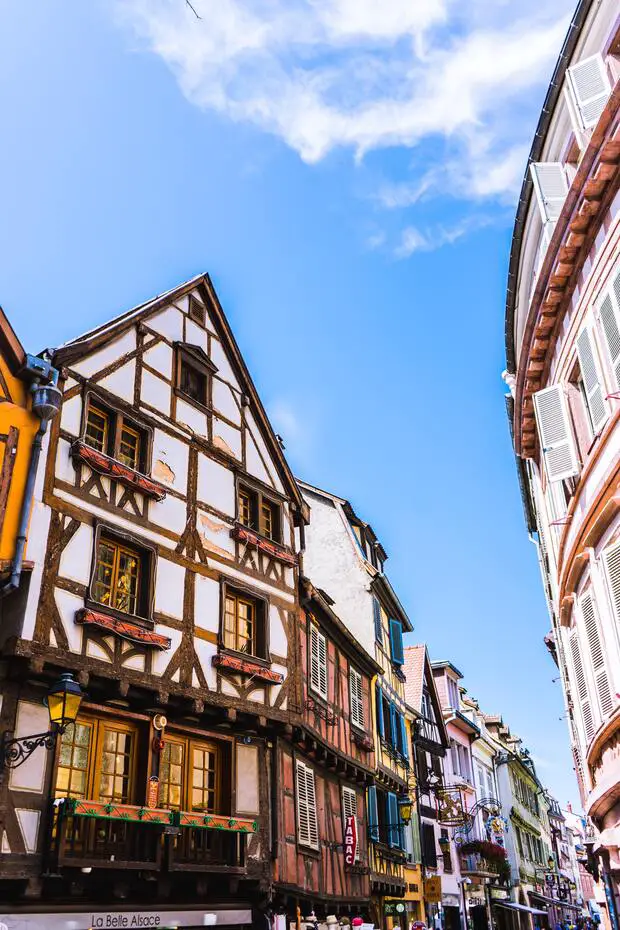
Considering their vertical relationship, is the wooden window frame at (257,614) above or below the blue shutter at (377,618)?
below

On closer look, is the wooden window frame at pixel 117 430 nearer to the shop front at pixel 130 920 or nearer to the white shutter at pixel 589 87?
the shop front at pixel 130 920

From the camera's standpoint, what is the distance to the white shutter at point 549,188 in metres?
11.8

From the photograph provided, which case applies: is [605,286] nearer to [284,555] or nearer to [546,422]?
[546,422]

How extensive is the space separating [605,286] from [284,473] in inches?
343

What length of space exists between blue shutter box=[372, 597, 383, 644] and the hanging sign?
6.78 m

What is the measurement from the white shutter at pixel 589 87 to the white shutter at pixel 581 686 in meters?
7.10

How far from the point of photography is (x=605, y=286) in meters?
10.1

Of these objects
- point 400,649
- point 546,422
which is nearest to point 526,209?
point 546,422

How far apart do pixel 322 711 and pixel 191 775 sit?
503 cm

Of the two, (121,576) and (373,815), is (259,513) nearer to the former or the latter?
(121,576)

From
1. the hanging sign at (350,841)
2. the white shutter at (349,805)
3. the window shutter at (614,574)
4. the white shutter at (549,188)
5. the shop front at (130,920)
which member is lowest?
the shop front at (130,920)

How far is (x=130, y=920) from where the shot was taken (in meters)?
11.2

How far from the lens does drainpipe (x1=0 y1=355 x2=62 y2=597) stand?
34.9ft

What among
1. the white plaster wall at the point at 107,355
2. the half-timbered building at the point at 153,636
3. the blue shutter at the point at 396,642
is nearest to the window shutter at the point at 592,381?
the half-timbered building at the point at 153,636
